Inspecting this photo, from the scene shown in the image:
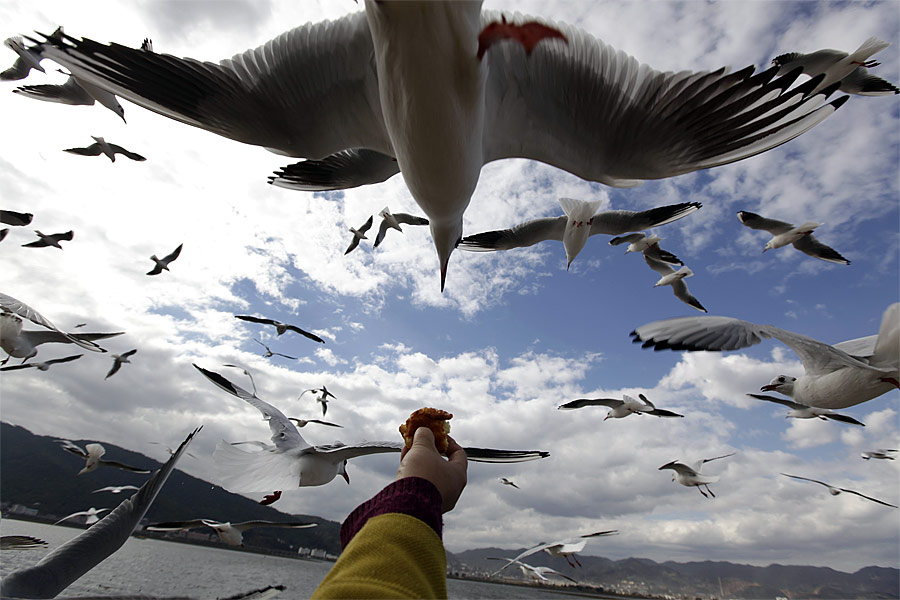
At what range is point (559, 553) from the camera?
8.11m

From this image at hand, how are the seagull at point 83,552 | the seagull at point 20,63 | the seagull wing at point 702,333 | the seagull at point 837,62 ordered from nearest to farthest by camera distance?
the seagull at point 83,552 < the seagull wing at point 702,333 < the seagull at point 837,62 < the seagull at point 20,63

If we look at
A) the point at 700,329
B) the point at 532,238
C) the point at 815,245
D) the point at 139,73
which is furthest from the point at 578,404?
the point at 139,73

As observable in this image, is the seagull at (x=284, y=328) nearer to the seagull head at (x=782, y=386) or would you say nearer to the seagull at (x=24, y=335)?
the seagull at (x=24, y=335)

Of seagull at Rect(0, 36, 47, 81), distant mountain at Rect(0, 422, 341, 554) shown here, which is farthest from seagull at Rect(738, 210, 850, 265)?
distant mountain at Rect(0, 422, 341, 554)

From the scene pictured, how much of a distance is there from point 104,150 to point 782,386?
36.9 feet

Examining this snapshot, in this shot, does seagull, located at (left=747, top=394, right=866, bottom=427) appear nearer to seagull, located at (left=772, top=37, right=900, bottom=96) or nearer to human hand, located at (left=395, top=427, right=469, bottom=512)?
seagull, located at (left=772, top=37, right=900, bottom=96)

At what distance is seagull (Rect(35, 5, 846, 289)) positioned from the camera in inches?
98.7

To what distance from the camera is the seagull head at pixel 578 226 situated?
5.80 m

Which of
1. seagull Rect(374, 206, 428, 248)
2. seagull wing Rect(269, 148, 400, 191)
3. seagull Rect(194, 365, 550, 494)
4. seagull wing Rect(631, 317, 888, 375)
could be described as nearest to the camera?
seagull Rect(194, 365, 550, 494)

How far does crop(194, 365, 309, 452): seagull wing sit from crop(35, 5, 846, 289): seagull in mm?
1657

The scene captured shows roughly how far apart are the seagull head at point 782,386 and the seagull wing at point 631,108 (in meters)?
4.66

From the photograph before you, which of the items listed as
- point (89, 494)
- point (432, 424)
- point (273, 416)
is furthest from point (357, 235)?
point (89, 494)

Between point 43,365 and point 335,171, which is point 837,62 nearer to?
point 335,171

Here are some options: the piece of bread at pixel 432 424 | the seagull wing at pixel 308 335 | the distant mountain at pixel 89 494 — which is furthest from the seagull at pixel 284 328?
the distant mountain at pixel 89 494
